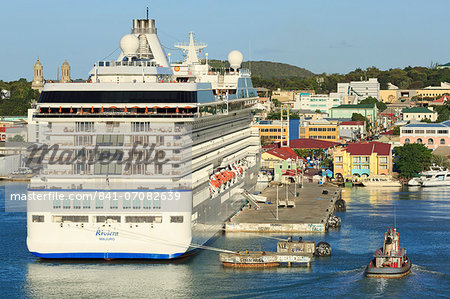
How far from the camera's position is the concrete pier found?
157 ft

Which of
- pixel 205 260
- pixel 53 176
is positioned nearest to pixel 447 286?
pixel 205 260

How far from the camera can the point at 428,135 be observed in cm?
9150

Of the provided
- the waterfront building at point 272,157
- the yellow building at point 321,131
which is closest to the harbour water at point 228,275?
the waterfront building at point 272,157

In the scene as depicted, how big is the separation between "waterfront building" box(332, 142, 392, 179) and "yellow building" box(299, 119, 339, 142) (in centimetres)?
2574

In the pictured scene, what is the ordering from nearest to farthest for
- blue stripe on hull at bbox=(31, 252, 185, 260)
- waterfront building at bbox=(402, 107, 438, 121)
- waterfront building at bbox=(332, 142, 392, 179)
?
1. blue stripe on hull at bbox=(31, 252, 185, 260)
2. waterfront building at bbox=(332, 142, 392, 179)
3. waterfront building at bbox=(402, 107, 438, 121)

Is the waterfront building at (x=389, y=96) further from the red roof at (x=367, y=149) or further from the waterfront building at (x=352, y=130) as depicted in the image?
the red roof at (x=367, y=149)

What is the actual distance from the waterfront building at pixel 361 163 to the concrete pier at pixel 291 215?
13.6 meters

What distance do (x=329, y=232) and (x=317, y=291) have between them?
42.9ft

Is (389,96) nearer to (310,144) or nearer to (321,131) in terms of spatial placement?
(321,131)

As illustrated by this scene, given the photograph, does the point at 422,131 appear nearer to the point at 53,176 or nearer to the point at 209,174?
the point at 209,174

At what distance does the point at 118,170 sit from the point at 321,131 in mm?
68493

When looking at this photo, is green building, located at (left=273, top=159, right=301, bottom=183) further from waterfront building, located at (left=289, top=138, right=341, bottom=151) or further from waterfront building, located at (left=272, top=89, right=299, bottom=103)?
waterfront building, located at (left=272, top=89, right=299, bottom=103)

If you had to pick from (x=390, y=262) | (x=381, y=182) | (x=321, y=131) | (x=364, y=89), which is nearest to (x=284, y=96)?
(x=364, y=89)

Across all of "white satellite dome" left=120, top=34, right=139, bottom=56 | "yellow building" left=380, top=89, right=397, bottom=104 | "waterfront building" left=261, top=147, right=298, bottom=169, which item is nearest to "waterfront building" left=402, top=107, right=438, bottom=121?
"waterfront building" left=261, top=147, right=298, bottom=169
